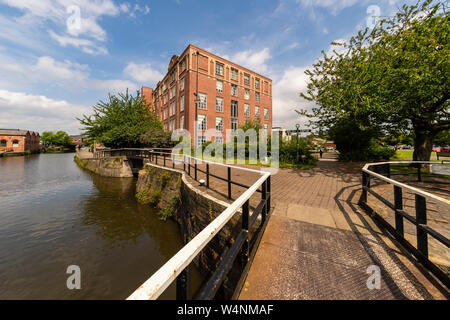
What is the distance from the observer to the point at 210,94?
80.7 ft

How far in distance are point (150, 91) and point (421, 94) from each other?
44432mm

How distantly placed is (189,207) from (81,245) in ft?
14.7

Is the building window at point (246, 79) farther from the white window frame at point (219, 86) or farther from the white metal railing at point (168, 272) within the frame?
the white metal railing at point (168, 272)

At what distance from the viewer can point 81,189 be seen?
45.9 feet

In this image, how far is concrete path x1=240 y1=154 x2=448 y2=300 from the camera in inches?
69.9

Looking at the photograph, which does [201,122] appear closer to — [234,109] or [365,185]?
[234,109]

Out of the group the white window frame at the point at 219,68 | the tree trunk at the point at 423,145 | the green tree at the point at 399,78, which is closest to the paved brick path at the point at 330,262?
the green tree at the point at 399,78

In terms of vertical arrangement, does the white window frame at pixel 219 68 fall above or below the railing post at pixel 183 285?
above

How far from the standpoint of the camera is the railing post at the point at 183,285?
3.47ft

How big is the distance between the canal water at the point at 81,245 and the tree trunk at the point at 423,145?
563 inches

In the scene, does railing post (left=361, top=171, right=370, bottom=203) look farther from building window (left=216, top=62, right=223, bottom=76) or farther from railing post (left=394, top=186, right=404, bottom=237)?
building window (left=216, top=62, right=223, bottom=76)

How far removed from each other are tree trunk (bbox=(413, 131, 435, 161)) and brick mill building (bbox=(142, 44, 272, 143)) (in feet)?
43.3

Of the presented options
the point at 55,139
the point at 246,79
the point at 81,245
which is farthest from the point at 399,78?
the point at 55,139
